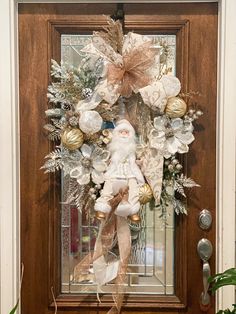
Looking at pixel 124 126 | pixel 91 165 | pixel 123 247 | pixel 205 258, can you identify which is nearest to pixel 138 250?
Answer: pixel 123 247

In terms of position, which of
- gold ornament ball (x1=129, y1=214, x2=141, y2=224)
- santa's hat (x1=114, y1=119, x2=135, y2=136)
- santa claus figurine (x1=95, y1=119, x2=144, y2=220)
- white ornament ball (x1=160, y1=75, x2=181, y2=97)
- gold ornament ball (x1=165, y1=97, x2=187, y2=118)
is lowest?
gold ornament ball (x1=129, y1=214, x2=141, y2=224)

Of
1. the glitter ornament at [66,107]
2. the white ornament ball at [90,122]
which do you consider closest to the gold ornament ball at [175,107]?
the white ornament ball at [90,122]

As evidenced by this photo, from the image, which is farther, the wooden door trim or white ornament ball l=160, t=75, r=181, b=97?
the wooden door trim

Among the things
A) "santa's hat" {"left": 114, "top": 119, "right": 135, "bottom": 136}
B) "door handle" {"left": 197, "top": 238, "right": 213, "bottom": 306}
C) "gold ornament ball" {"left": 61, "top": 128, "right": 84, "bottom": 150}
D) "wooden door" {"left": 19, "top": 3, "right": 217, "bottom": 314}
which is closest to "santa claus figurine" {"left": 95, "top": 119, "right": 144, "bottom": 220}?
"santa's hat" {"left": 114, "top": 119, "right": 135, "bottom": 136}

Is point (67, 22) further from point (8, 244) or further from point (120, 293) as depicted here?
point (120, 293)

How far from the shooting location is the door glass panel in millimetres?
1685

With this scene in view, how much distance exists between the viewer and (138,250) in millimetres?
1693

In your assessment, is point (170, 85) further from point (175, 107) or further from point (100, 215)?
point (100, 215)

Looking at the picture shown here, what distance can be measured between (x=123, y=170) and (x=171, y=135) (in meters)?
0.22

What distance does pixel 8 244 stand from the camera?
64.4 inches

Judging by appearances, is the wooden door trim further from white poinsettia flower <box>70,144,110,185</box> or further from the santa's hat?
the santa's hat

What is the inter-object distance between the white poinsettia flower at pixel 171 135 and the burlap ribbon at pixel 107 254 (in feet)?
1.02

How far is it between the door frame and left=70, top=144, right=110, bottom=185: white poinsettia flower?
0.27m

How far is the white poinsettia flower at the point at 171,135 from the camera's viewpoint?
1.56 metres
